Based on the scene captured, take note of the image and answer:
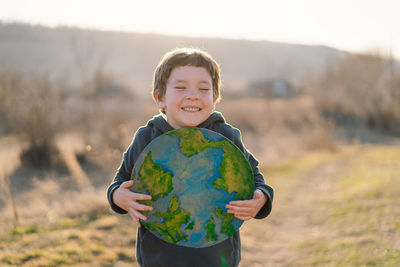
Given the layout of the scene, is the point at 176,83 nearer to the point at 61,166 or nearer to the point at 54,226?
the point at 54,226

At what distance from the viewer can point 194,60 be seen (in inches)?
74.4

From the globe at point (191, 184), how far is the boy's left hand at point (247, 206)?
0.05m

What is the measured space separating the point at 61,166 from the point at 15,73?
3588 millimetres

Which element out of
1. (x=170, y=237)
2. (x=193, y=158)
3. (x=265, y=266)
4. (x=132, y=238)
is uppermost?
(x=193, y=158)

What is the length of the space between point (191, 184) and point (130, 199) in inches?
12.2

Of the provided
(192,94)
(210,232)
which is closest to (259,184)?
(210,232)

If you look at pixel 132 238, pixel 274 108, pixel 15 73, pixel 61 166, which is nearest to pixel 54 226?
pixel 132 238

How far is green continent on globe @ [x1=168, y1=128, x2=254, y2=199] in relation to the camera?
5.94 ft

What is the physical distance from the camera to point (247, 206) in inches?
A: 70.1

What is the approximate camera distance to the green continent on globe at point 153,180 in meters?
1.78

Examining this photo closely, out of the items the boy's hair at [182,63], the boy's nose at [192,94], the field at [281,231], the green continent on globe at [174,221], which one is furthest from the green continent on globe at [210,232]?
the field at [281,231]

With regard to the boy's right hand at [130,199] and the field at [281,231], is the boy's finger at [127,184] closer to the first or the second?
the boy's right hand at [130,199]

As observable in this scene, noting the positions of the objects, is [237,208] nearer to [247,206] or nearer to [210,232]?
[247,206]

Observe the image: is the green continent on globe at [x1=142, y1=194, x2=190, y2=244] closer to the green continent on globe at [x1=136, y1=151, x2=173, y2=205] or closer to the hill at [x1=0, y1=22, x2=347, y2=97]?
the green continent on globe at [x1=136, y1=151, x2=173, y2=205]
